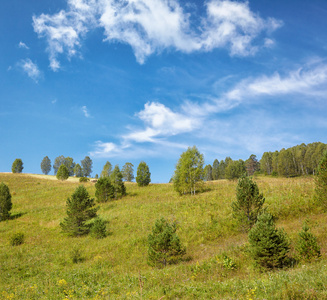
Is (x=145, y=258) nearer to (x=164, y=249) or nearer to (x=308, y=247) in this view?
(x=164, y=249)

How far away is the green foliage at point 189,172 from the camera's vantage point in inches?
1526

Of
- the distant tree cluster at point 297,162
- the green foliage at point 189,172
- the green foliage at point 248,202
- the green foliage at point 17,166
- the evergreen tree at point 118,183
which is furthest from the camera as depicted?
the green foliage at point 17,166

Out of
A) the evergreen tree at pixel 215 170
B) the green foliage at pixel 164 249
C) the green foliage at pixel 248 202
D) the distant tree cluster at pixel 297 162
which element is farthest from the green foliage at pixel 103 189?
the evergreen tree at pixel 215 170

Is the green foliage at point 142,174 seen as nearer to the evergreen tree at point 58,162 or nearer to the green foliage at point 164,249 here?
the green foliage at point 164,249

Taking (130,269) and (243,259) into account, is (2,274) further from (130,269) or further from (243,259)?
(243,259)

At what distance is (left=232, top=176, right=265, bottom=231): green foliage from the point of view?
1730 centimetres

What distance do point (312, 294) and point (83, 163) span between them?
446ft

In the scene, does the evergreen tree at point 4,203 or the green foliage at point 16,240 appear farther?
the evergreen tree at point 4,203

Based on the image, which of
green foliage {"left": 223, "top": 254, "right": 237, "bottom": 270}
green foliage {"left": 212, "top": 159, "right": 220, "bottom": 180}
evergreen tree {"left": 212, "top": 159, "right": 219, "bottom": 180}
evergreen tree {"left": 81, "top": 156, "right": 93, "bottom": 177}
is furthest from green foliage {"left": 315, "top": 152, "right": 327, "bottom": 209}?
evergreen tree {"left": 81, "top": 156, "right": 93, "bottom": 177}

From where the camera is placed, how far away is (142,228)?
23.2m

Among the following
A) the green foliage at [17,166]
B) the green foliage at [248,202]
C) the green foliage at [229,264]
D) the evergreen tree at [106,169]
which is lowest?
the green foliage at [229,264]

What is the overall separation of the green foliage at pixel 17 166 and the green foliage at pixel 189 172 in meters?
94.0

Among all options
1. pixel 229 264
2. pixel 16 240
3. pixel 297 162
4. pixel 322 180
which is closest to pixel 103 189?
pixel 16 240

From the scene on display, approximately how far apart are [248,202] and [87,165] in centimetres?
12611
